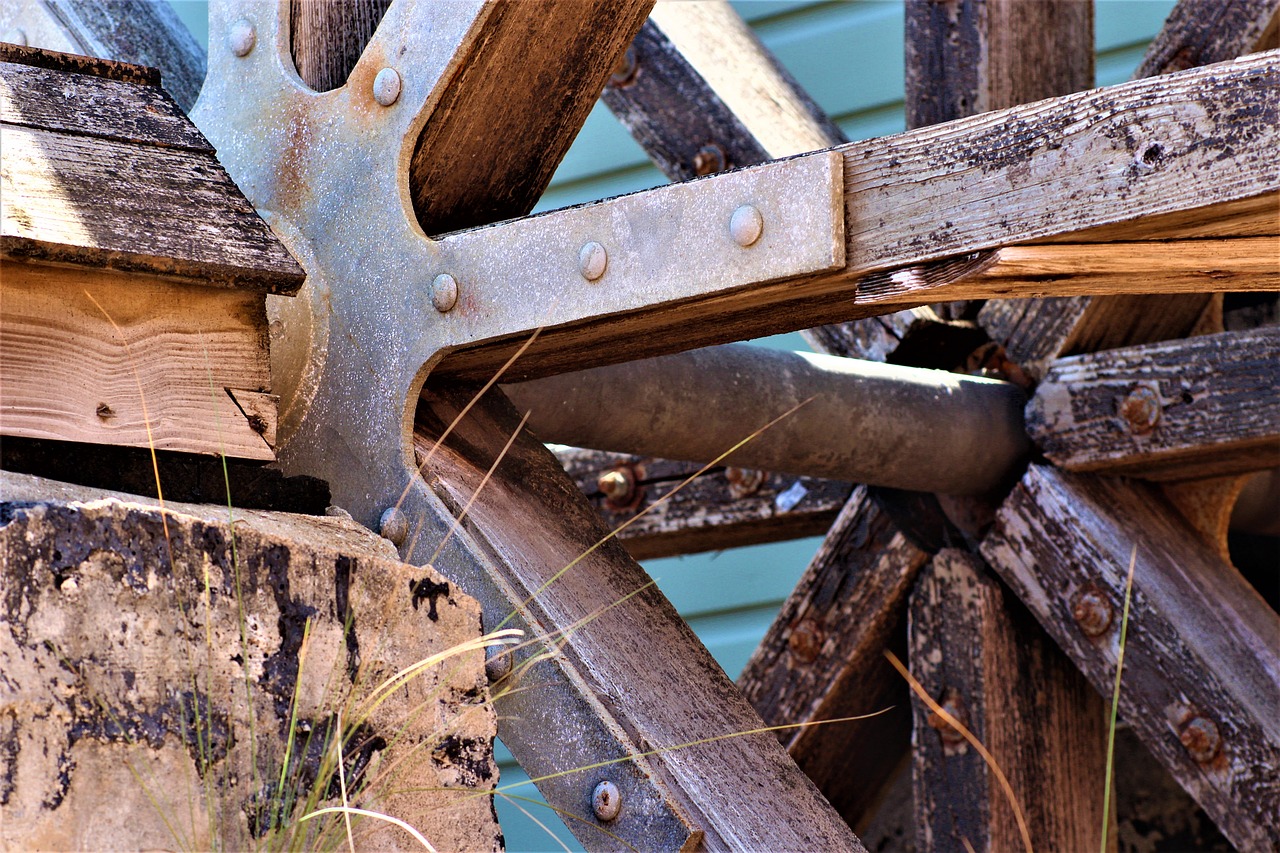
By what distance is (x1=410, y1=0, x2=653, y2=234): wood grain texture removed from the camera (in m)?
1.53

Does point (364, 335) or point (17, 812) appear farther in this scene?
point (364, 335)

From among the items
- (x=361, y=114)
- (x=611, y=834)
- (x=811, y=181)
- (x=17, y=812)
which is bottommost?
(x=17, y=812)

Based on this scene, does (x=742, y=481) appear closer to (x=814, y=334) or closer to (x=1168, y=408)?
(x=814, y=334)

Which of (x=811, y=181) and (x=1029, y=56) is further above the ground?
(x=1029, y=56)

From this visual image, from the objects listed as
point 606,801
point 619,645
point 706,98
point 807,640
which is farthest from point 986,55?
point 606,801

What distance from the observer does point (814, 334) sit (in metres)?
2.51

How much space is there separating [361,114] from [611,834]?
2.65ft

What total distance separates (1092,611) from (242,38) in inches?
55.6

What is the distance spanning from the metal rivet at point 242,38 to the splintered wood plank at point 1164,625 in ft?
4.23

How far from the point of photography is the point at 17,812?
3.16 ft

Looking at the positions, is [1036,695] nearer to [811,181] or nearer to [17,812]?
[811,181]

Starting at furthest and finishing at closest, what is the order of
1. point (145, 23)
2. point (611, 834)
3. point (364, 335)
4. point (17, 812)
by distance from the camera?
point (145, 23)
point (364, 335)
point (611, 834)
point (17, 812)

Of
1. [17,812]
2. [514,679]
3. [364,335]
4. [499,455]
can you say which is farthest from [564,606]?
[17,812]

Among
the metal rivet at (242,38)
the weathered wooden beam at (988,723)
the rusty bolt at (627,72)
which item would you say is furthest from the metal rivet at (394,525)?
the rusty bolt at (627,72)
